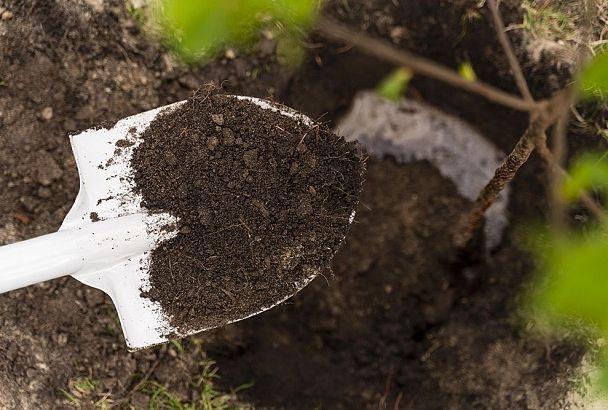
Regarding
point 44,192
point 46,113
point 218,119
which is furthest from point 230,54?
point 44,192

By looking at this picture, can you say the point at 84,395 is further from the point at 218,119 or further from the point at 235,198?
the point at 218,119

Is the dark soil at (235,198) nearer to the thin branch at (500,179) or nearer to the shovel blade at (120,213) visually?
the shovel blade at (120,213)

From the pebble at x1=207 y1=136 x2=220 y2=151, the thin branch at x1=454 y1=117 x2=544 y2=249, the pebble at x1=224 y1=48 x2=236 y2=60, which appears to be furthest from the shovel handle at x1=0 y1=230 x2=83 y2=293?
the thin branch at x1=454 y1=117 x2=544 y2=249

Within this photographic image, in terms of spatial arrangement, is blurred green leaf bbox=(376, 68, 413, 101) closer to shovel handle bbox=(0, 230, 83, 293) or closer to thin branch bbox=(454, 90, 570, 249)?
thin branch bbox=(454, 90, 570, 249)

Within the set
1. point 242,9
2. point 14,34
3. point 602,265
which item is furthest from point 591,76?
point 14,34

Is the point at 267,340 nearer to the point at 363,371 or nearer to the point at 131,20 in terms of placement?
the point at 363,371

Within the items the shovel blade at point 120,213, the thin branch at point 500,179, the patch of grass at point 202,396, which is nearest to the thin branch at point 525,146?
the thin branch at point 500,179
